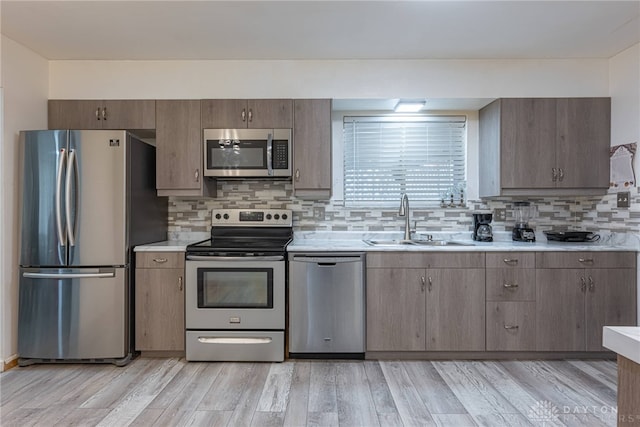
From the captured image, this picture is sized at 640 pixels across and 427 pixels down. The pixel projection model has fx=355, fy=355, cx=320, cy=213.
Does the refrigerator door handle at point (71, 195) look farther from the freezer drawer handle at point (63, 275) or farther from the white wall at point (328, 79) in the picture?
the white wall at point (328, 79)

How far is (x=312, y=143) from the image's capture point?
295 centimetres

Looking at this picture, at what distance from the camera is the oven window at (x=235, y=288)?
269 cm

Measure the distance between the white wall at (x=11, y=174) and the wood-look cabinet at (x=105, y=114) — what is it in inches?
9.5

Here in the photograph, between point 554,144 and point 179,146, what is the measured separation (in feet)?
10.2

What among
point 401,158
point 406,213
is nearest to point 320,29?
point 401,158

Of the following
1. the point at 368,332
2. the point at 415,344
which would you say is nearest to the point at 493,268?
the point at 415,344

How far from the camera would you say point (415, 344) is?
8.86ft

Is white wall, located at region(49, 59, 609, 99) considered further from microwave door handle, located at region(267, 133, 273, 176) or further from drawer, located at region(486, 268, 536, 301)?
drawer, located at region(486, 268, 536, 301)

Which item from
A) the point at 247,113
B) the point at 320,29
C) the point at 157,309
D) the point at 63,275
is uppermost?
the point at 320,29

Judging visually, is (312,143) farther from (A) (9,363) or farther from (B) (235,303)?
(A) (9,363)

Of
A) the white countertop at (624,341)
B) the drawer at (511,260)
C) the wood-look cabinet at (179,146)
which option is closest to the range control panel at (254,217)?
the wood-look cabinet at (179,146)

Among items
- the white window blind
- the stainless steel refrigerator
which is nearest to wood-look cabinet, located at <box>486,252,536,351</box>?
the white window blind

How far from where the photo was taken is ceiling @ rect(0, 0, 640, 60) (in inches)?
87.5

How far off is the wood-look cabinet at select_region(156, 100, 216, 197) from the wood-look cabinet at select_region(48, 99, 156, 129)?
0.13 metres
